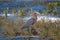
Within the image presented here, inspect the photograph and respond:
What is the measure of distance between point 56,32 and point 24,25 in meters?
0.85

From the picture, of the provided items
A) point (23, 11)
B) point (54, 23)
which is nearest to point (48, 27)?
point (54, 23)

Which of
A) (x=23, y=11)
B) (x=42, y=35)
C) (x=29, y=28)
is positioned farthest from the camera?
(x=23, y=11)

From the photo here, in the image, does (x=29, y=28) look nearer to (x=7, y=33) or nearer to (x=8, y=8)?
(x=7, y=33)

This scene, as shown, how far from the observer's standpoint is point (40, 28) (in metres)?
6.92

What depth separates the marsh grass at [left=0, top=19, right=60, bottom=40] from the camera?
258 inches

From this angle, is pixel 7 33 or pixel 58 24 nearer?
pixel 7 33

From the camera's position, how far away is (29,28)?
6.92m

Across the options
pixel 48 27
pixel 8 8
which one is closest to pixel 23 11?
pixel 8 8

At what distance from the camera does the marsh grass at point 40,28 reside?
21.5ft

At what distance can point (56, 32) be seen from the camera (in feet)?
21.6

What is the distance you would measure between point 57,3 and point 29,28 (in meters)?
3.01

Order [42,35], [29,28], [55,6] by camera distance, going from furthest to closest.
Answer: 1. [55,6]
2. [29,28]
3. [42,35]

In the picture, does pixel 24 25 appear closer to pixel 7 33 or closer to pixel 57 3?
pixel 7 33

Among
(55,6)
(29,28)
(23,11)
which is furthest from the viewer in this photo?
(55,6)
